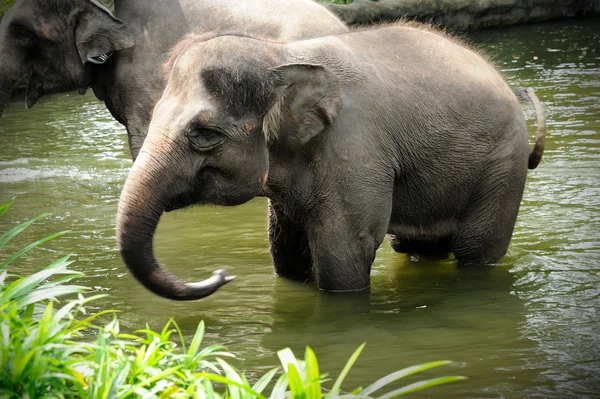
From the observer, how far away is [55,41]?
253 inches

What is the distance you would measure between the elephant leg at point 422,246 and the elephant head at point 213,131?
5.11 ft

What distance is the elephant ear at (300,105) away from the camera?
4.72m

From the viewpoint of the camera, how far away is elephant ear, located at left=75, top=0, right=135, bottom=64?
6.32 m

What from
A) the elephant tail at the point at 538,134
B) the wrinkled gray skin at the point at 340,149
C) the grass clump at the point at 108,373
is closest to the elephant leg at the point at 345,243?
the wrinkled gray skin at the point at 340,149

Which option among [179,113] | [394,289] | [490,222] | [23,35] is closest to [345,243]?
[394,289]

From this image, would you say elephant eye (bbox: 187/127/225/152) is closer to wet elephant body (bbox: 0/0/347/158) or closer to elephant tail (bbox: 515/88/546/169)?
wet elephant body (bbox: 0/0/347/158)

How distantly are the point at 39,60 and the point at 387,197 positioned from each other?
2.83 metres

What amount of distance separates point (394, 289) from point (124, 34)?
8.16 feet

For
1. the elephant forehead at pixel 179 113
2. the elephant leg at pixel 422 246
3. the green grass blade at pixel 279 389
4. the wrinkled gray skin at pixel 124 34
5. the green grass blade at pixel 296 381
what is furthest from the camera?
the wrinkled gray skin at pixel 124 34

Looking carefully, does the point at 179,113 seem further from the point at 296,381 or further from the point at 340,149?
the point at 296,381

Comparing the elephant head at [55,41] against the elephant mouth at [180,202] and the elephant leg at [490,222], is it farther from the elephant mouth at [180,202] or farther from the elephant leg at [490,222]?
the elephant leg at [490,222]

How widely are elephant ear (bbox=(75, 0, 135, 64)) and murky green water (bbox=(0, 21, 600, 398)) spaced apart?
1.38 meters

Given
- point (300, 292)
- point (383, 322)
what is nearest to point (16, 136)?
point (300, 292)

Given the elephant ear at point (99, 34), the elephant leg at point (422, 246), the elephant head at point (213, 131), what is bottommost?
the elephant leg at point (422, 246)
